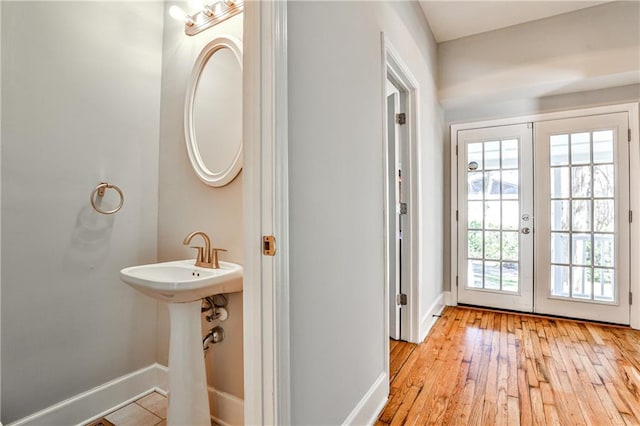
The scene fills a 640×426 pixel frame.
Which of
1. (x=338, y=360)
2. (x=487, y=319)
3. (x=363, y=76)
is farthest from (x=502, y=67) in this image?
(x=338, y=360)

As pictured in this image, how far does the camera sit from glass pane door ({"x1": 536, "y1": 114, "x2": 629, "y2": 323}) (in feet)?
9.55

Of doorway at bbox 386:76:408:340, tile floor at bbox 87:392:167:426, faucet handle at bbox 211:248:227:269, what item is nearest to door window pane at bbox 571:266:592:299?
doorway at bbox 386:76:408:340

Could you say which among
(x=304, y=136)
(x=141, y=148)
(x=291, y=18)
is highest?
(x=291, y=18)

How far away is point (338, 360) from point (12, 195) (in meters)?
1.66

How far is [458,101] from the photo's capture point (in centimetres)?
331

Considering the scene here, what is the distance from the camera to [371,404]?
162 centimetres

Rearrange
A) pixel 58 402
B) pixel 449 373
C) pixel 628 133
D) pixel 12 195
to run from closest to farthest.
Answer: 1. pixel 12 195
2. pixel 58 402
3. pixel 449 373
4. pixel 628 133

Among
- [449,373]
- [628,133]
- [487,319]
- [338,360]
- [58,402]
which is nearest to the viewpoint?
[338,360]

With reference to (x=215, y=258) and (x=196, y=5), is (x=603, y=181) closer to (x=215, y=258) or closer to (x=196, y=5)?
(x=215, y=258)

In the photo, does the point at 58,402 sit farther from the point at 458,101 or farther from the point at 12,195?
the point at 458,101

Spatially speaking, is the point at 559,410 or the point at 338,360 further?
the point at 559,410

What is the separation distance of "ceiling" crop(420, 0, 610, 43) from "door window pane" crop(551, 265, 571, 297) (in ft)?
7.83

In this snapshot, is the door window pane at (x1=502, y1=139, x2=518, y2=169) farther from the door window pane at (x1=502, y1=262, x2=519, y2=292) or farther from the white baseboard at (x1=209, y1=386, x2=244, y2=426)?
the white baseboard at (x1=209, y1=386, x2=244, y2=426)

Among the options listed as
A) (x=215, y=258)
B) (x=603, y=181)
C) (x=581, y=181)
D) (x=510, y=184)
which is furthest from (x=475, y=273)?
(x=215, y=258)
